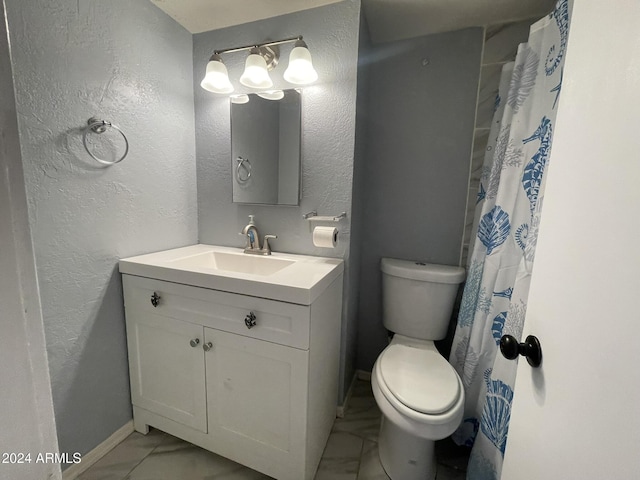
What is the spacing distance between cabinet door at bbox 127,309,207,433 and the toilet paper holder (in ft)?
2.35

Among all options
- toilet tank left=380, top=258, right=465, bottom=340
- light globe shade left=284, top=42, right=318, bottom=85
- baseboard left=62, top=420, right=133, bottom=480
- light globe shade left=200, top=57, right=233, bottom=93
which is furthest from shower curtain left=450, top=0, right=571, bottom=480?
baseboard left=62, top=420, right=133, bottom=480

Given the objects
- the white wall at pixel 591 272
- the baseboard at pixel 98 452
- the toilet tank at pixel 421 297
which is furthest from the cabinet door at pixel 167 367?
the white wall at pixel 591 272

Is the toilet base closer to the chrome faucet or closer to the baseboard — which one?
the chrome faucet

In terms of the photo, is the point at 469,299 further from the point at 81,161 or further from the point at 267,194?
the point at 81,161

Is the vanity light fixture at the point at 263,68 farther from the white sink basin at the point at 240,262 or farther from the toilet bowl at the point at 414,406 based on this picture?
the toilet bowl at the point at 414,406

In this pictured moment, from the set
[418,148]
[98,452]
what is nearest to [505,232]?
[418,148]

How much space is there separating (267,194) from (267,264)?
15.7 inches

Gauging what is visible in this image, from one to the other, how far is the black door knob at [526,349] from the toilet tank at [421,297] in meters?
0.85

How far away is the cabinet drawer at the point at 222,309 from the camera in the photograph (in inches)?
39.0

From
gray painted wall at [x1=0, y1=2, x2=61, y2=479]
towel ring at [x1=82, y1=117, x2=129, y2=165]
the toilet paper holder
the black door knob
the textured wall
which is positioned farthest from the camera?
the toilet paper holder

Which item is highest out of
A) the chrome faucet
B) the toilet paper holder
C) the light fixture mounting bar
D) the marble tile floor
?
the light fixture mounting bar

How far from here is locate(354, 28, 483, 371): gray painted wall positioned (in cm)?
147

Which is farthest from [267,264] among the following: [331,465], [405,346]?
[331,465]

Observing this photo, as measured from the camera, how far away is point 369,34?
1.49 meters
